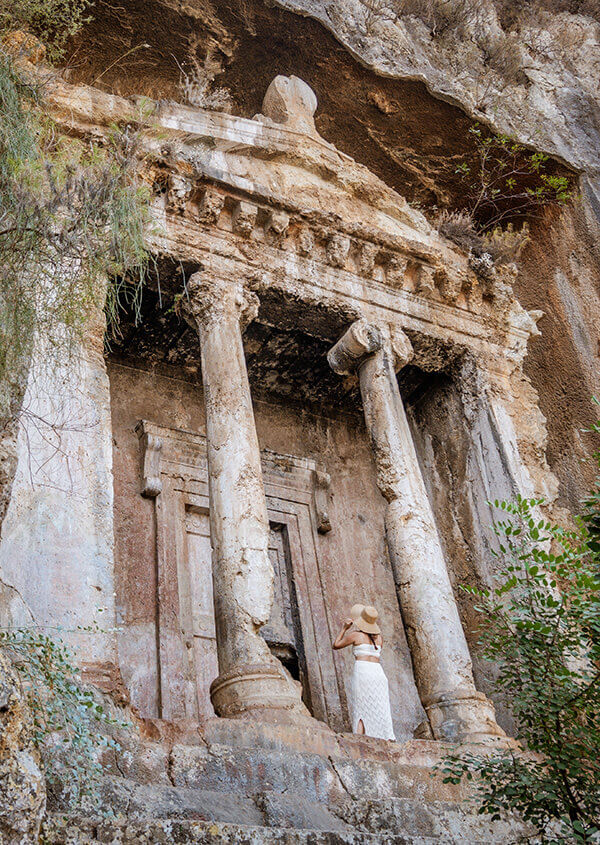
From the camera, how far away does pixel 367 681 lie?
6691mm

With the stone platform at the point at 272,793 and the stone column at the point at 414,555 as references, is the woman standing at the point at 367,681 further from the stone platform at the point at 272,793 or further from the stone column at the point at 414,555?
the stone platform at the point at 272,793

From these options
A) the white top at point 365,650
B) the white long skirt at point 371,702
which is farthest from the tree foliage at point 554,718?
the white top at point 365,650

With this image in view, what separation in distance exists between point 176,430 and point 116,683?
4.11 metres

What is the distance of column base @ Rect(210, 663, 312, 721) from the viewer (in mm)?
5301

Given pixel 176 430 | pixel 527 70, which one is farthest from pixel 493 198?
pixel 176 430

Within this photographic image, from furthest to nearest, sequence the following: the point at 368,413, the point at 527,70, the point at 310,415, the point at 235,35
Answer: the point at 527,70 < the point at 235,35 < the point at 310,415 < the point at 368,413

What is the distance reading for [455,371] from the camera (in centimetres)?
921

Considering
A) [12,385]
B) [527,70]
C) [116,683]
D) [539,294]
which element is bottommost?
[116,683]

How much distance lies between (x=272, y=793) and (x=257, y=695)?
4.04 feet

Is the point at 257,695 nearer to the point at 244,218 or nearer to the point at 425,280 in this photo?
the point at 244,218

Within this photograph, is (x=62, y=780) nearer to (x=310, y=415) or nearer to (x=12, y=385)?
(x=12, y=385)

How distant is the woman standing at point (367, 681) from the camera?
21.4ft

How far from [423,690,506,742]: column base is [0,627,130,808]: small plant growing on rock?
301cm

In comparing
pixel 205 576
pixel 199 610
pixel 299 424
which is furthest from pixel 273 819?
pixel 299 424
